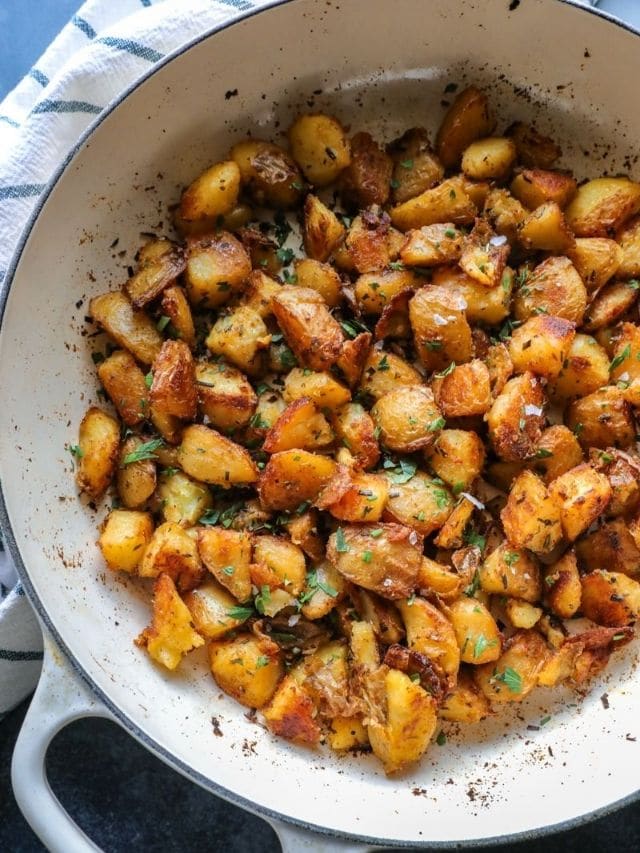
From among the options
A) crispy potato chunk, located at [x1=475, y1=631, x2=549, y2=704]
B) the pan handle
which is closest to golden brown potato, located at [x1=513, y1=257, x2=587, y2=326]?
crispy potato chunk, located at [x1=475, y1=631, x2=549, y2=704]

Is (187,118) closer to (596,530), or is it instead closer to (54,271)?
(54,271)

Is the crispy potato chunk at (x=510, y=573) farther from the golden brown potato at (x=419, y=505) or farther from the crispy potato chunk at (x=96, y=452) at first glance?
the crispy potato chunk at (x=96, y=452)

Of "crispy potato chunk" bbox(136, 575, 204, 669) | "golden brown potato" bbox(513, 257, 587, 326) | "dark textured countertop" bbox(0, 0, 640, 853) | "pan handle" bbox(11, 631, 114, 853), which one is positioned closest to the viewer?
"pan handle" bbox(11, 631, 114, 853)

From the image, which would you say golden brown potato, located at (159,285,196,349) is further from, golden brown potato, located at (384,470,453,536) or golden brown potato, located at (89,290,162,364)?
golden brown potato, located at (384,470,453,536)

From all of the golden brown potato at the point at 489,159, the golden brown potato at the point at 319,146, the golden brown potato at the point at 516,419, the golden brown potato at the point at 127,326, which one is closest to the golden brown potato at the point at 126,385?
the golden brown potato at the point at 127,326

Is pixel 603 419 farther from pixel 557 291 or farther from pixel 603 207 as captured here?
pixel 603 207

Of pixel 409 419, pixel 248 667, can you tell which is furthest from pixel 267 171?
pixel 248 667
